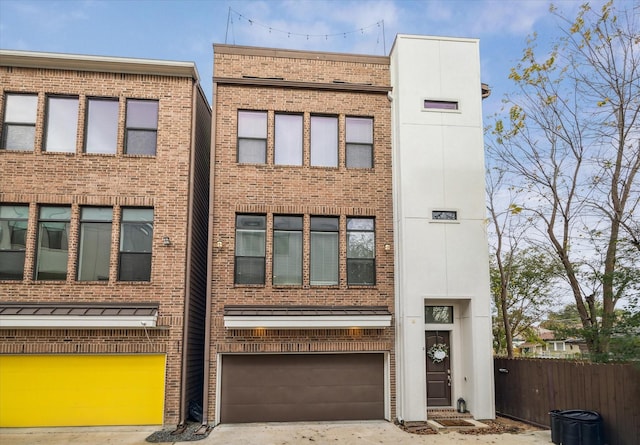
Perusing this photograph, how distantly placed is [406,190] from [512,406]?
5737 mm

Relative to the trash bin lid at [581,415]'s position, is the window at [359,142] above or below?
above

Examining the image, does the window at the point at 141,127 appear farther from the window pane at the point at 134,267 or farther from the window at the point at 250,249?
the window at the point at 250,249

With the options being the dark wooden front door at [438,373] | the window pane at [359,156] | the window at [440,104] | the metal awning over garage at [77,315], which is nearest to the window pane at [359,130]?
the window pane at [359,156]

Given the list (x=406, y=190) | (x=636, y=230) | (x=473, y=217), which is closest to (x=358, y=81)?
(x=406, y=190)

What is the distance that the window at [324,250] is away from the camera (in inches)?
472

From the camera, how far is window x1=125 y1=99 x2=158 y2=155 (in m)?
11.7

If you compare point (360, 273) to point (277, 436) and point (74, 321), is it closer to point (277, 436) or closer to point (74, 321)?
point (277, 436)

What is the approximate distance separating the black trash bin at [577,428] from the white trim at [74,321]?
832cm

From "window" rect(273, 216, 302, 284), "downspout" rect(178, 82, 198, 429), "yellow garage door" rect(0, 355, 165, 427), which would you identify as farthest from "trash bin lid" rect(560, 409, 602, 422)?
"yellow garage door" rect(0, 355, 165, 427)

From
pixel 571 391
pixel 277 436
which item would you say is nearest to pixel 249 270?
pixel 277 436

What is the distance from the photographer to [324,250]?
12117mm

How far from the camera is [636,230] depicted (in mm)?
10688

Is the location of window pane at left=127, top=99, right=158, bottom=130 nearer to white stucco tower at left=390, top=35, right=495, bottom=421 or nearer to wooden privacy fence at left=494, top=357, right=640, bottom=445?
white stucco tower at left=390, top=35, right=495, bottom=421

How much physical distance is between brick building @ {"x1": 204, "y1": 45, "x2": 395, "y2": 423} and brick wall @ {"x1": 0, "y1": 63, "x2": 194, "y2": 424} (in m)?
0.87
